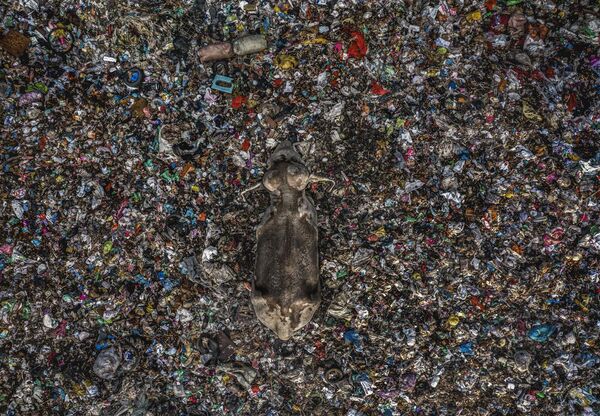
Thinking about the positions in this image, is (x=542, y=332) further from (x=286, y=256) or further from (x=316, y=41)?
(x=316, y=41)

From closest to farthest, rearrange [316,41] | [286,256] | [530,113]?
[286,256] → [530,113] → [316,41]

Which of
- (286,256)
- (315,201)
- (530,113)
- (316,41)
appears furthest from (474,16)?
(286,256)

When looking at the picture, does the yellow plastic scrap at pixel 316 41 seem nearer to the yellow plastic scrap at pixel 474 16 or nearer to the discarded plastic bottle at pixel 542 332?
the yellow plastic scrap at pixel 474 16

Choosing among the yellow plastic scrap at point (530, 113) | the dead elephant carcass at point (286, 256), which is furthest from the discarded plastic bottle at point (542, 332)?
the dead elephant carcass at point (286, 256)

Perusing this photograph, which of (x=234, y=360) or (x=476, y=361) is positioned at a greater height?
(x=476, y=361)

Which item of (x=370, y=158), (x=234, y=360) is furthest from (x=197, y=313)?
(x=370, y=158)

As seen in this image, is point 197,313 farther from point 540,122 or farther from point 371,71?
point 540,122

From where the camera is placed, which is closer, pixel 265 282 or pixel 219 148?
pixel 265 282

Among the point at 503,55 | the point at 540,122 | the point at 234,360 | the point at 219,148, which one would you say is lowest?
the point at 234,360
